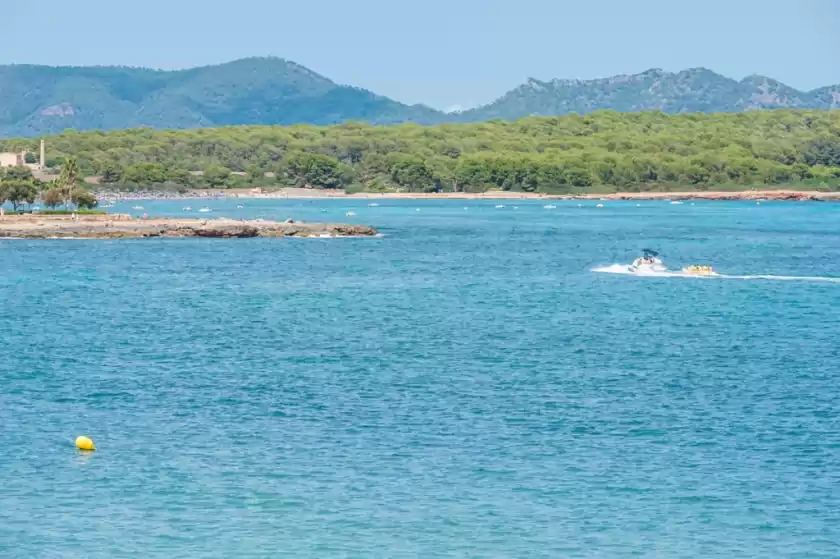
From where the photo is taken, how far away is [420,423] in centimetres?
4394

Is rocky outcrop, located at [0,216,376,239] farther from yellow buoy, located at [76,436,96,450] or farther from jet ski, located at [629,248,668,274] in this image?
yellow buoy, located at [76,436,96,450]

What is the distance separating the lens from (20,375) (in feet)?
180

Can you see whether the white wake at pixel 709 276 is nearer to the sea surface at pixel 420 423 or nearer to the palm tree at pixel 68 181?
the sea surface at pixel 420 423

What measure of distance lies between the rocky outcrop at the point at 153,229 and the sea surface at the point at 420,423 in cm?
5322

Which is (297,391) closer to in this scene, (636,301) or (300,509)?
(300,509)

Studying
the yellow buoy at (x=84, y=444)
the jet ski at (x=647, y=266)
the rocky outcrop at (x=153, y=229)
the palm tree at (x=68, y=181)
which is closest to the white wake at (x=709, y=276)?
the jet ski at (x=647, y=266)

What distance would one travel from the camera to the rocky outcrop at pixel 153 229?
147125mm

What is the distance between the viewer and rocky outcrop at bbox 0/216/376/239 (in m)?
147

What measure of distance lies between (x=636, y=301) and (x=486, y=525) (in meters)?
56.7

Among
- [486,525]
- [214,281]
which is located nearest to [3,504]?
[486,525]

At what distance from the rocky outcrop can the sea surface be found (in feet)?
175

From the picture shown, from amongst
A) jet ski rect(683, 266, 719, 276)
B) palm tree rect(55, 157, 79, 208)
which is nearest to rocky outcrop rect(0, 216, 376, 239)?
palm tree rect(55, 157, 79, 208)

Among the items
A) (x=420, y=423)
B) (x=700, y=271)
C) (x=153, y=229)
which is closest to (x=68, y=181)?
(x=153, y=229)

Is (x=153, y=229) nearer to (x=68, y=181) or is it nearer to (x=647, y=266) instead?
(x=68, y=181)
